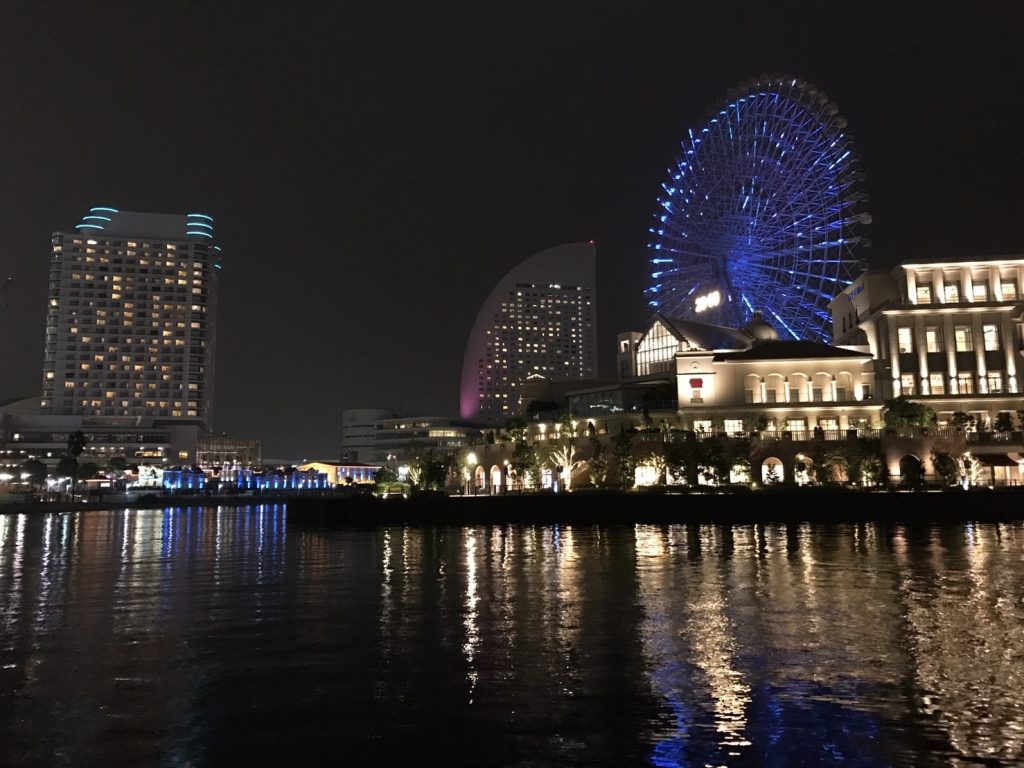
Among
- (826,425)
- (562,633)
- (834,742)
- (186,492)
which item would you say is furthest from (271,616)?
(186,492)

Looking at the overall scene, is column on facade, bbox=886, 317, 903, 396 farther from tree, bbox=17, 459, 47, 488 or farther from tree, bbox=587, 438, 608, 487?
tree, bbox=17, 459, 47, 488

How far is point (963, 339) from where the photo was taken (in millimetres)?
88875

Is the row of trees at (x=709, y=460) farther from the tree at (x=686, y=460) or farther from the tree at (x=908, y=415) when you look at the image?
the tree at (x=908, y=415)

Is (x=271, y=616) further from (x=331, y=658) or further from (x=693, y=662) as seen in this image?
(x=693, y=662)

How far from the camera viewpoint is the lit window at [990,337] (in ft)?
288

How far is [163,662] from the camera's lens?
16047mm

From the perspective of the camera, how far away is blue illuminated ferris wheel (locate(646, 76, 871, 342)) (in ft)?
259

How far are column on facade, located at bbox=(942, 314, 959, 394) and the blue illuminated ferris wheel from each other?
12.9 metres

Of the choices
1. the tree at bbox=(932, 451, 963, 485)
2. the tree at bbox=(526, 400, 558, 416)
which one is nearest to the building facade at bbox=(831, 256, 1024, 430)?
the tree at bbox=(932, 451, 963, 485)

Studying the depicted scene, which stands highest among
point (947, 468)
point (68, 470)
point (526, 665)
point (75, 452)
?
point (75, 452)

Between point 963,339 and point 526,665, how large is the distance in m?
89.6

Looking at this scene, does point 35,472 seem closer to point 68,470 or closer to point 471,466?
point 68,470

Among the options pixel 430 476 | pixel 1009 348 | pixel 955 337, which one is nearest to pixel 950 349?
pixel 955 337

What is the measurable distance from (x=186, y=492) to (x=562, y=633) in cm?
14268
